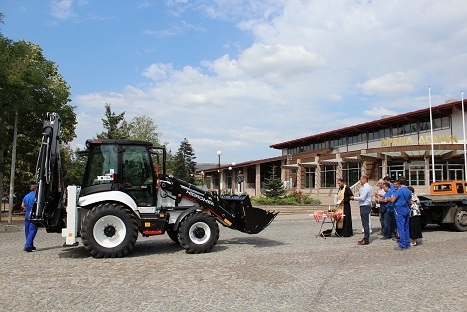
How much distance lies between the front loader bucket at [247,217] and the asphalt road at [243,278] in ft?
1.75

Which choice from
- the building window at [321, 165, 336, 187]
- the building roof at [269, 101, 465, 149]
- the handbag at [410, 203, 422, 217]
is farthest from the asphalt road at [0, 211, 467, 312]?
the building window at [321, 165, 336, 187]

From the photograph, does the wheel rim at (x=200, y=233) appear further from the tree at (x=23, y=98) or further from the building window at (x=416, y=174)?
the building window at (x=416, y=174)

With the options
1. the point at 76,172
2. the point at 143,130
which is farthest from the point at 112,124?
the point at 76,172

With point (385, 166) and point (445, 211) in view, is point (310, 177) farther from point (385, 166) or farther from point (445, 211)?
point (445, 211)

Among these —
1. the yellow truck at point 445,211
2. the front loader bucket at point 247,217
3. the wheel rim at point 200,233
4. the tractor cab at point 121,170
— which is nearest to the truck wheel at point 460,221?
the yellow truck at point 445,211

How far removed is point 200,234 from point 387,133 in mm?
42813

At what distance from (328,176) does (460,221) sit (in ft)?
118

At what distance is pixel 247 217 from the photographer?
37.3 feet

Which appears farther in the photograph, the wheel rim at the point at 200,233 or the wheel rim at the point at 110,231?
the wheel rim at the point at 200,233

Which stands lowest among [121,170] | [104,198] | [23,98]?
[104,198]

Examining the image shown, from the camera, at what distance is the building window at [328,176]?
49750mm

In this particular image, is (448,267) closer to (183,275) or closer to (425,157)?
(183,275)

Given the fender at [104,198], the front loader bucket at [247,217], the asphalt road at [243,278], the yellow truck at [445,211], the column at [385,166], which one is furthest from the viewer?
the column at [385,166]

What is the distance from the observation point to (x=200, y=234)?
35.1 feet
